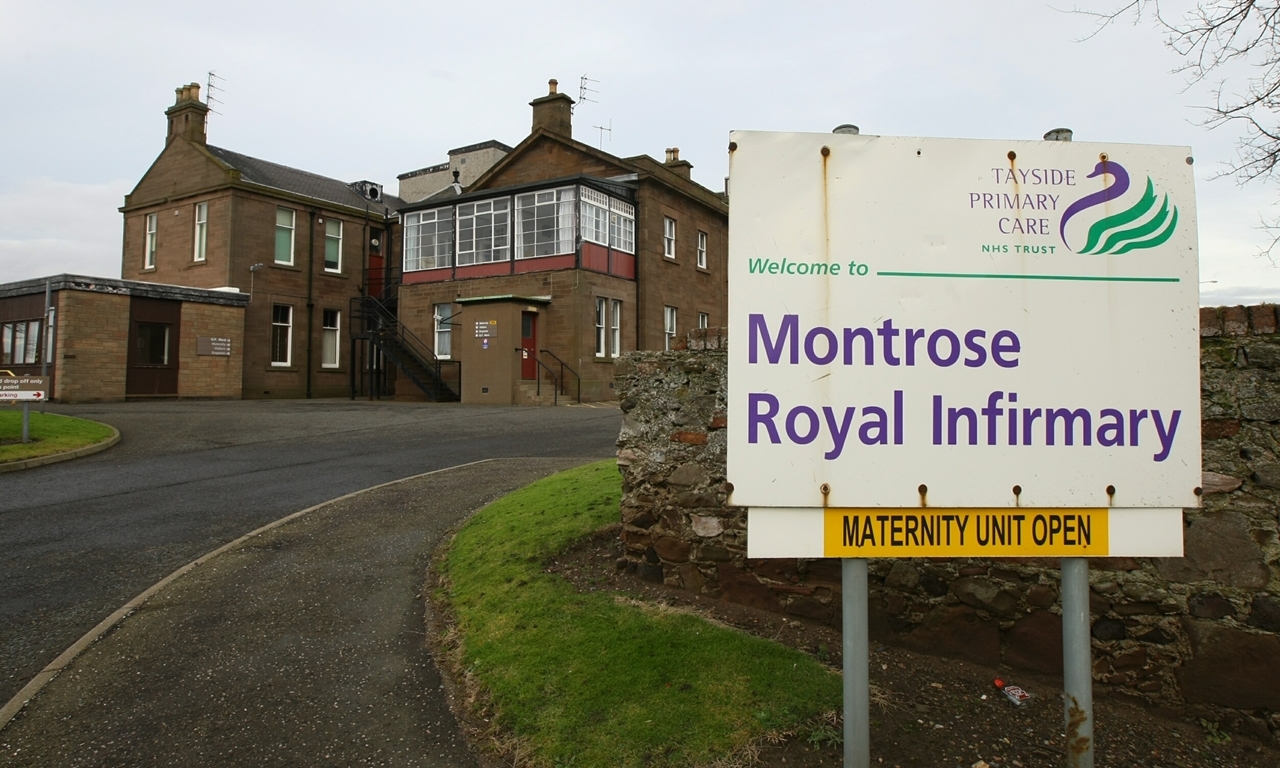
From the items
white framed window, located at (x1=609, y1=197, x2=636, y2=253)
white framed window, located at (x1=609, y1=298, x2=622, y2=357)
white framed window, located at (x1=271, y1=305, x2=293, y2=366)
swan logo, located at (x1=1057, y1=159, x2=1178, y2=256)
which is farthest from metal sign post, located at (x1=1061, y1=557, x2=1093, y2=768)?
white framed window, located at (x1=271, y1=305, x2=293, y2=366)

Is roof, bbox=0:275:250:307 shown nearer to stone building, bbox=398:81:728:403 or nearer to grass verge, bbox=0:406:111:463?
stone building, bbox=398:81:728:403

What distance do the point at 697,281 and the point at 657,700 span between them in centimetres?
2916

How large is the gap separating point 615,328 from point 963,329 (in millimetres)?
25005

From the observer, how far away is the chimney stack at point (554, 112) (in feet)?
96.5

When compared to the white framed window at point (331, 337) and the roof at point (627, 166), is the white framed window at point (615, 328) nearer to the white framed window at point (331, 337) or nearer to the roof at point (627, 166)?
the roof at point (627, 166)

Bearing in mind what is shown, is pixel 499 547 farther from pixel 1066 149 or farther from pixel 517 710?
pixel 1066 149

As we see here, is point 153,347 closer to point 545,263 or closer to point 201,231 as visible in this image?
point 201,231

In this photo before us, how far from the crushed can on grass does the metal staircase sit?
24148 mm

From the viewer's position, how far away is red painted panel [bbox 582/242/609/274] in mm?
25703

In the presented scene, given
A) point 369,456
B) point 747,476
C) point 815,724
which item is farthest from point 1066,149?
point 369,456

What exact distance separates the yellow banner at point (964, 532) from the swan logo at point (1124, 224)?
2.84 ft

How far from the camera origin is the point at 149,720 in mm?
3688

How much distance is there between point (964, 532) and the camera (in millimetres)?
2312

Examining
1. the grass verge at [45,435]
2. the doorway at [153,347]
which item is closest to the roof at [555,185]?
the doorway at [153,347]
